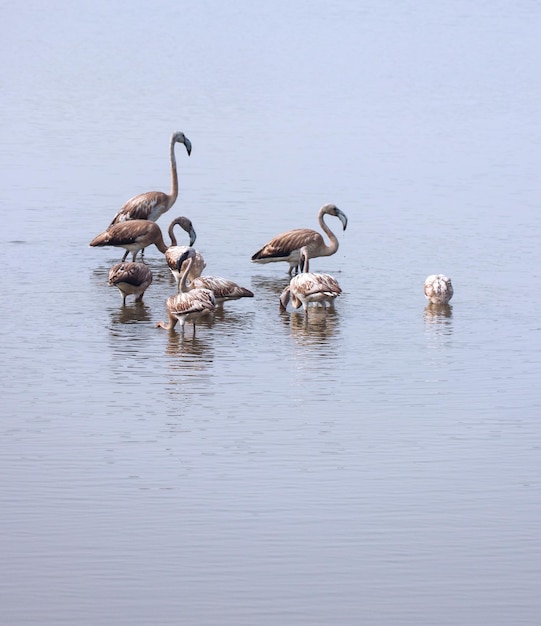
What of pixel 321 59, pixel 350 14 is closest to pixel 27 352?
pixel 321 59

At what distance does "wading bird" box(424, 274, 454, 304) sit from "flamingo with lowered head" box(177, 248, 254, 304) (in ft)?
5.91

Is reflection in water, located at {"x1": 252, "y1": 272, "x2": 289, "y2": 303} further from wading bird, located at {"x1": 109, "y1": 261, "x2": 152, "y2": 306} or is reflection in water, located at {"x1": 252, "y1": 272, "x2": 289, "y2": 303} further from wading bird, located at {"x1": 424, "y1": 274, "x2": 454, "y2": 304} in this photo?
wading bird, located at {"x1": 424, "y1": 274, "x2": 454, "y2": 304}

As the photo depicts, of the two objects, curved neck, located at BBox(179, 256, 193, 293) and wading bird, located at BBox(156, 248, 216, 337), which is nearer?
wading bird, located at BBox(156, 248, 216, 337)

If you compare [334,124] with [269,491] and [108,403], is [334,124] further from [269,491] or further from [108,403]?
[269,491]

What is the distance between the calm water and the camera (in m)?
8.50

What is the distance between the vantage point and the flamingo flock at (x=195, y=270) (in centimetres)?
1527

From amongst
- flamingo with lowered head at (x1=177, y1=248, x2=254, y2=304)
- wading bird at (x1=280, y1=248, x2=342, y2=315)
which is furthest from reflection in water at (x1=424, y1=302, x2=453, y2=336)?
flamingo with lowered head at (x1=177, y1=248, x2=254, y2=304)

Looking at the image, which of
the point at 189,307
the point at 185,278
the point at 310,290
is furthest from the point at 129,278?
the point at 310,290

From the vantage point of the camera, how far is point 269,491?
32.3 ft

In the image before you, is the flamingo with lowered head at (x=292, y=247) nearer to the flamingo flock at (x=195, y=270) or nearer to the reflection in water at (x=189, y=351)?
the flamingo flock at (x=195, y=270)

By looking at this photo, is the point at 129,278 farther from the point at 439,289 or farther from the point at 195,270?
the point at 439,289

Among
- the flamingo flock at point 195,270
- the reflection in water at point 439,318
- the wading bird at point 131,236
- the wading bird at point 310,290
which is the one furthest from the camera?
the wading bird at point 131,236

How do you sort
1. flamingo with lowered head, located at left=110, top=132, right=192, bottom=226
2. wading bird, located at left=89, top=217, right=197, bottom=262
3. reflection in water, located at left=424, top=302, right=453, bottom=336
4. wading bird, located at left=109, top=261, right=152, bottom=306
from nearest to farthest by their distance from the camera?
reflection in water, located at left=424, top=302, right=453, bottom=336
wading bird, located at left=109, top=261, right=152, bottom=306
wading bird, located at left=89, top=217, right=197, bottom=262
flamingo with lowered head, located at left=110, top=132, right=192, bottom=226

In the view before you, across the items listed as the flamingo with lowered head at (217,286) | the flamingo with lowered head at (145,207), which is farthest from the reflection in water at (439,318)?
the flamingo with lowered head at (145,207)
